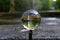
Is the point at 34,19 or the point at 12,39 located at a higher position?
the point at 34,19

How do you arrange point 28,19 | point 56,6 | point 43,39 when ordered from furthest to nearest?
point 56,6
point 43,39
point 28,19

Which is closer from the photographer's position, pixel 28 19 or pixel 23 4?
pixel 28 19

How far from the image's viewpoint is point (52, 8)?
40.4 feet

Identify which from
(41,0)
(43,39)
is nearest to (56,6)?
(41,0)

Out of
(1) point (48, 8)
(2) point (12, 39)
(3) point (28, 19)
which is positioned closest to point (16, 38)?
(2) point (12, 39)

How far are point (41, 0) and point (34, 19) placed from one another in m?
10.9

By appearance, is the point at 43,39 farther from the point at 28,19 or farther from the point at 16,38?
the point at 28,19

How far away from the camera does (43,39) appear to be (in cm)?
247

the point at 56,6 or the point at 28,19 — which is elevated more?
the point at 28,19

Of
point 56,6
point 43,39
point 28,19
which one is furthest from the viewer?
point 56,6

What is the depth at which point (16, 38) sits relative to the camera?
2.52 meters

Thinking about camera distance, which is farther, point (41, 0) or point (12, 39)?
point (41, 0)

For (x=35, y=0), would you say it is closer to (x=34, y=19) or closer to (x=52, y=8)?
(x=52, y=8)

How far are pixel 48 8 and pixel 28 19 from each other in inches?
421
